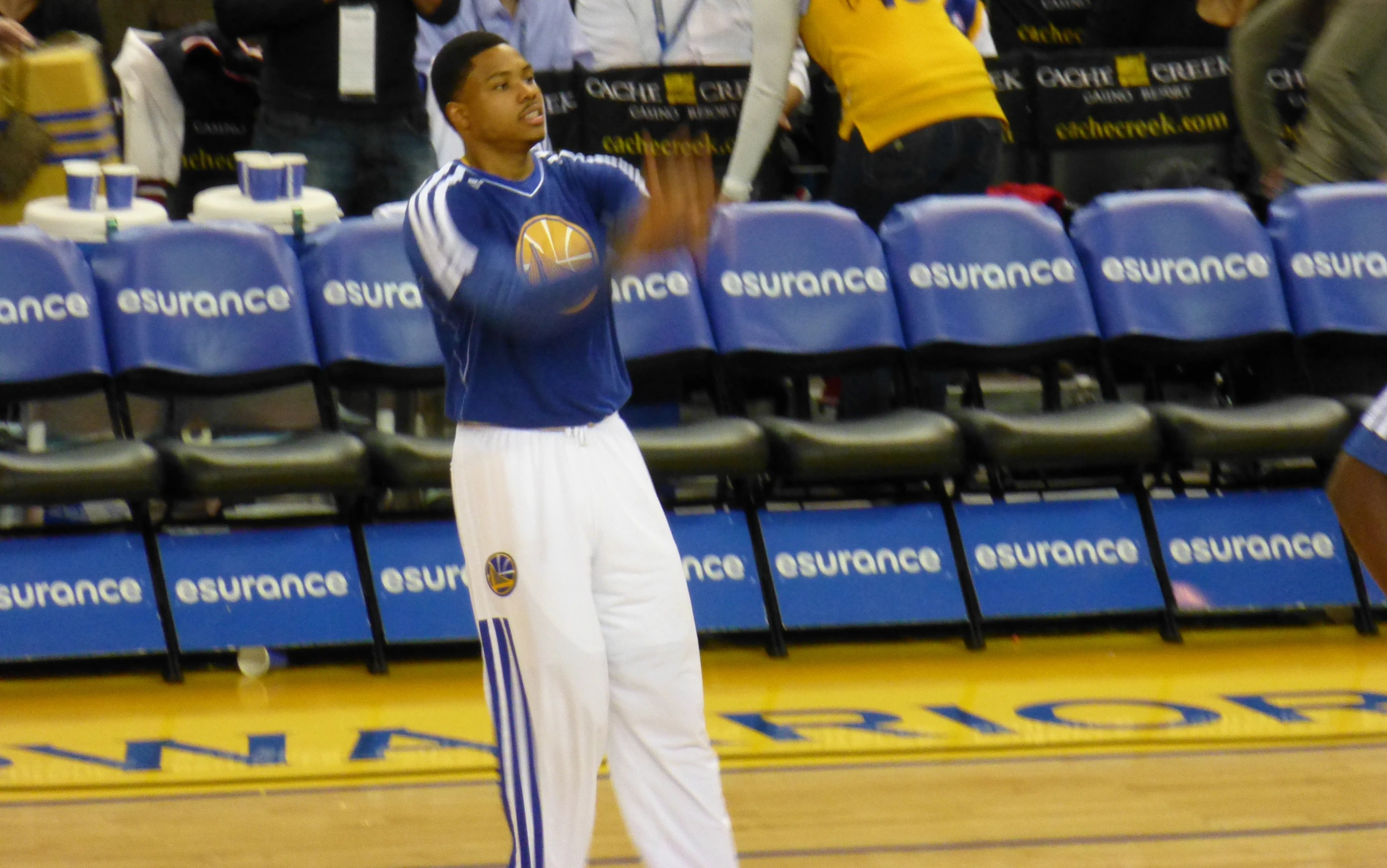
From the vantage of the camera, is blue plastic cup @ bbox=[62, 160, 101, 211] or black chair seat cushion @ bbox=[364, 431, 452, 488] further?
blue plastic cup @ bbox=[62, 160, 101, 211]

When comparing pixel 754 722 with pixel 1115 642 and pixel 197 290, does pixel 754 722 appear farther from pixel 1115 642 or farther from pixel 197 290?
pixel 197 290

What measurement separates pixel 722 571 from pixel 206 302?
5.62 feet

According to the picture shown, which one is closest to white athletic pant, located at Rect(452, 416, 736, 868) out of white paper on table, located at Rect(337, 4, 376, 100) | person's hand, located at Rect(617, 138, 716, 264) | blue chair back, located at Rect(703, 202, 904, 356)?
person's hand, located at Rect(617, 138, 716, 264)

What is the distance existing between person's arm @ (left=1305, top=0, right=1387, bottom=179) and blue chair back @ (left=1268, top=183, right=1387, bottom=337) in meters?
0.26

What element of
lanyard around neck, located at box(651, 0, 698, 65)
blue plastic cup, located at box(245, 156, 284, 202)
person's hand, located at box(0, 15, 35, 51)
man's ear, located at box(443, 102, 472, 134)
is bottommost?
blue plastic cup, located at box(245, 156, 284, 202)

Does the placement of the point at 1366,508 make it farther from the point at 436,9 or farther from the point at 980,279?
the point at 436,9

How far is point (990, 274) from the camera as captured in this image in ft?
18.9

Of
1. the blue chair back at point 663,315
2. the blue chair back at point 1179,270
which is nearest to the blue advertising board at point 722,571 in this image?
the blue chair back at point 663,315

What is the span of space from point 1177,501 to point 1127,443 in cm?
34

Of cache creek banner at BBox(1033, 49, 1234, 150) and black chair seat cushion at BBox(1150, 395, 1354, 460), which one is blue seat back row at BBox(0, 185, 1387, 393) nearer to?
black chair seat cushion at BBox(1150, 395, 1354, 460)

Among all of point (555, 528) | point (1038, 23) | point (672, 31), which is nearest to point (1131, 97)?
point (1038, 23)

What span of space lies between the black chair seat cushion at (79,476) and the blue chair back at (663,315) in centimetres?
145

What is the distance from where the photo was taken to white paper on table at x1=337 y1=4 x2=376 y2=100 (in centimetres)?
602

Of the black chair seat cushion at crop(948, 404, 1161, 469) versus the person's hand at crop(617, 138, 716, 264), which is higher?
the person's hand at crop(617, 138, 716, 264)
